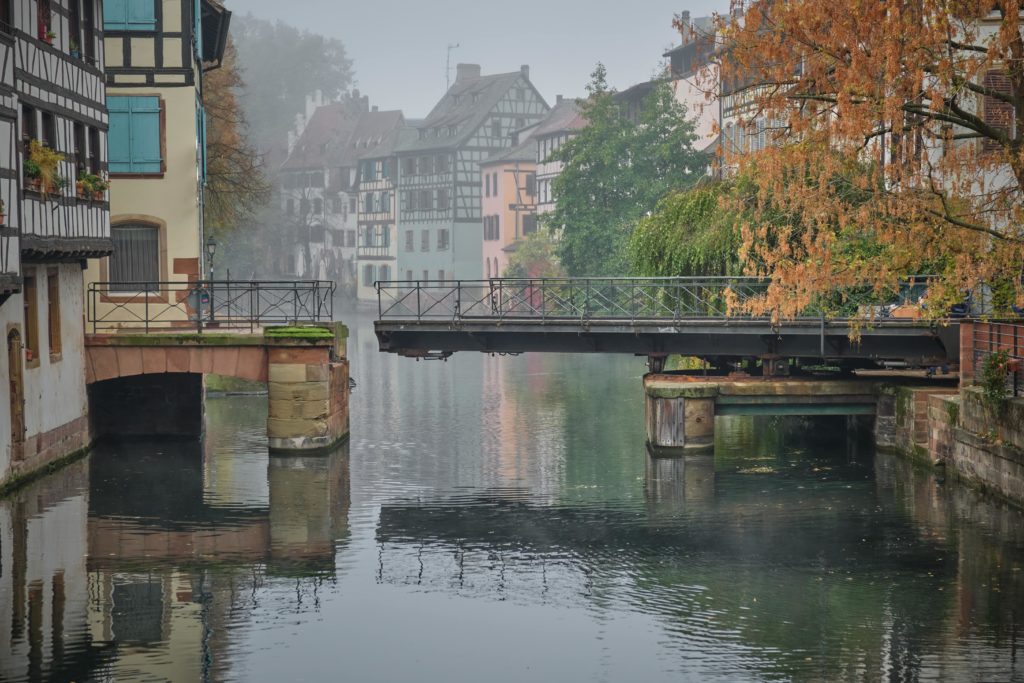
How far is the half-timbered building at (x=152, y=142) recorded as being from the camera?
1406 inches

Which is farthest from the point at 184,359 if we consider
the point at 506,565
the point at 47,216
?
the point at 506,565

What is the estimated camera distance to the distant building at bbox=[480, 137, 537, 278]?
291 feet

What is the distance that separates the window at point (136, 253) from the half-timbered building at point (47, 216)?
4.39 meters

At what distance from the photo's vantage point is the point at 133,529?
23516mm

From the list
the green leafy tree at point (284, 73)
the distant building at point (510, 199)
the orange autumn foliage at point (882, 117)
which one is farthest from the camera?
the green leafy tree at point (284, 73)

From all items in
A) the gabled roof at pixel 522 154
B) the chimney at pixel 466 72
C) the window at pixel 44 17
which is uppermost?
the chimney at pixel 466 72

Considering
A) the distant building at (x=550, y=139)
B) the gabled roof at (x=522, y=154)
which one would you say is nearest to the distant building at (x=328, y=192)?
the gabled roof at (x=522, y=154)

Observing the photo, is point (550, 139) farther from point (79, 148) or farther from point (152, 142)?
point (79, 148)

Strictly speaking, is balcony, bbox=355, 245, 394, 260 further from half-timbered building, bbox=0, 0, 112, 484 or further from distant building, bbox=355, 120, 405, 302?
half-timbered building, bbox=0, 0, 112, 484

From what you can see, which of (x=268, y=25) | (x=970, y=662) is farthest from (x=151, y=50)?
(x=268, y=25)

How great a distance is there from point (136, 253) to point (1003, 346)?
1923cm

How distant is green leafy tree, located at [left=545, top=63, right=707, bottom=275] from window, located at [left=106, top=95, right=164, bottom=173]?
29.1m

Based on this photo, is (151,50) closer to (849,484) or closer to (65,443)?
(65,443)

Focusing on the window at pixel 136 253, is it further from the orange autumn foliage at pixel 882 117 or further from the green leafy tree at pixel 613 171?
the green leafy tree at pixel 613 171
